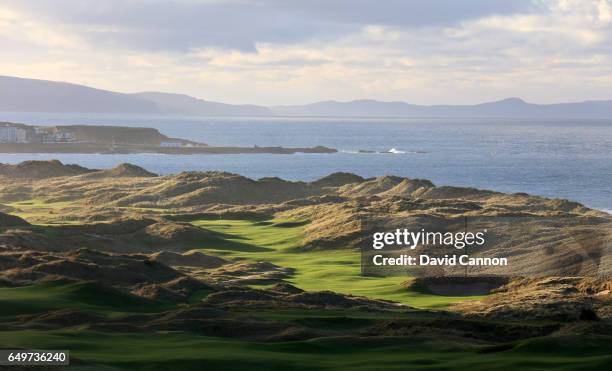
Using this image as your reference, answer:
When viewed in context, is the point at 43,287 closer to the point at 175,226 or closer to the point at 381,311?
the point at 381,311

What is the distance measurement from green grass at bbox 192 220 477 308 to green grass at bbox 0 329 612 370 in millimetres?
13239

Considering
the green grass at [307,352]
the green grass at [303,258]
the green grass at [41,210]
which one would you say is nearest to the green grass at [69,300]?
the green grass at [307,352]

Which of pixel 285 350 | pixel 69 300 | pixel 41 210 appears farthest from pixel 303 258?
pixel 41 210

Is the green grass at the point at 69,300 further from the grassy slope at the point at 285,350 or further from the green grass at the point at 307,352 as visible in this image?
the green grass at the point at 307,352

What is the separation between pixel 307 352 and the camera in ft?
69.5

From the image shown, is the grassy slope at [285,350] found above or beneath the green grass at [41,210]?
above

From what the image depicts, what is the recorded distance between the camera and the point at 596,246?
43.6m

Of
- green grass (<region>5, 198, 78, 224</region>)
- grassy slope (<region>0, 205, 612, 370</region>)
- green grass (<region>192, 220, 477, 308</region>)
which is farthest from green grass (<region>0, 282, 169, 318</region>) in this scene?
green grass (<region>5, 198, 78, 224</region>)

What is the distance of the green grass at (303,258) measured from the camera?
38.1m

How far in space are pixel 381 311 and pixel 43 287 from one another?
424 inches

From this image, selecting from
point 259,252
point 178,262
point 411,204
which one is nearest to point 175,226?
point 259,252

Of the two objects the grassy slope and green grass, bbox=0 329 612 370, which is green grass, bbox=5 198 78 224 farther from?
green grass, bbox=0 329 612 370

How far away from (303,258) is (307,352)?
31.3 meters

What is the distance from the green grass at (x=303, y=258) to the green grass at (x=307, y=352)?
13239 mm
